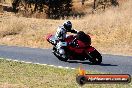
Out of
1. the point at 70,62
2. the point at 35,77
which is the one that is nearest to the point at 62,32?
the point at 70,62

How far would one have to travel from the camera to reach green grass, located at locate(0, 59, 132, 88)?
1028 centimetres

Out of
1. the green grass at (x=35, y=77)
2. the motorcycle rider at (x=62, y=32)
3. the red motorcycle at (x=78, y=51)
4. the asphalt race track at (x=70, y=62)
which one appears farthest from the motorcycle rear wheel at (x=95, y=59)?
the green grass at (x=35, y=77)

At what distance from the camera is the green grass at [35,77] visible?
1028cm

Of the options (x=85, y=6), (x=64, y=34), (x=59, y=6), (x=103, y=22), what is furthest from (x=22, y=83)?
(x=85, y=6)

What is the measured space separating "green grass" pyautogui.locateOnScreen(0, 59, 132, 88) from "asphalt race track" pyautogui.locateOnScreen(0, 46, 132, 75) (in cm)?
163

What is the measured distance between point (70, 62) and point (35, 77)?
16.3 ft

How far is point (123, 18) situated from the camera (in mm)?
27688

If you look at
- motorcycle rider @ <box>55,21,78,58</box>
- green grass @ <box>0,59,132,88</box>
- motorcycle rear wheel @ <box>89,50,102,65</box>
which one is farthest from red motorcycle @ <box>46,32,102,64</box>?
green grass @ <box>0,59,132,88</box>

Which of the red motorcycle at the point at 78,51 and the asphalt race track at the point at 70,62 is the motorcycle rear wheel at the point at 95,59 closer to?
the red motorcycle at the point at 78,51

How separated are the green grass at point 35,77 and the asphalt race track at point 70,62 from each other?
5.33ft

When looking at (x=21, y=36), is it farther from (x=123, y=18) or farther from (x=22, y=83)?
(x=22, y=83)

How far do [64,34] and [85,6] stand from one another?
68.0m

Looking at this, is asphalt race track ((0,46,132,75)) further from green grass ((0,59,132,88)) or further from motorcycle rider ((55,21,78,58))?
green grass ((0,59,132,88))

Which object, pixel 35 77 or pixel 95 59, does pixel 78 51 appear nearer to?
pixel 95 59
